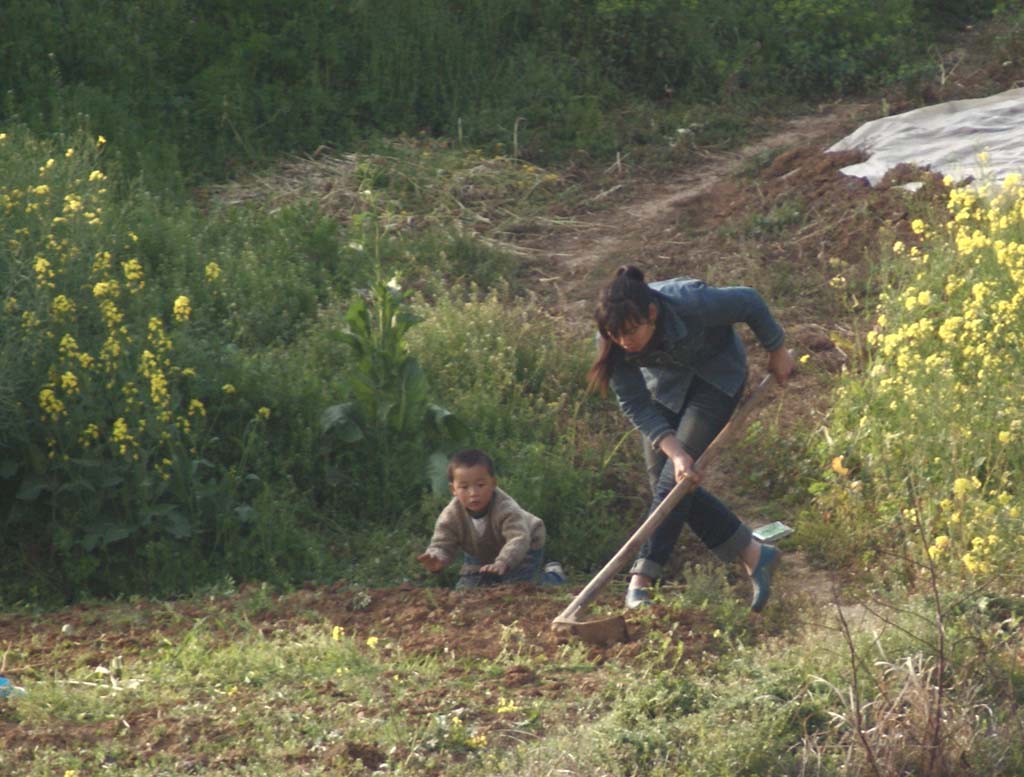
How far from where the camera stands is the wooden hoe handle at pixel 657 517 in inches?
226

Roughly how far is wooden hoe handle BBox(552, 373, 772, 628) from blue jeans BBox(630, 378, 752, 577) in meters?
0.14

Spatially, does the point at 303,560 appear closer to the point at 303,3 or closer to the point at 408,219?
the point at 408,219

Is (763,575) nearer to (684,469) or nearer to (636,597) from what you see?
(636,597)

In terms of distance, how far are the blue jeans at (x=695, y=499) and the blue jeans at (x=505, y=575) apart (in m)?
0.67

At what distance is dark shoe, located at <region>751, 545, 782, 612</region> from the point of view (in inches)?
240

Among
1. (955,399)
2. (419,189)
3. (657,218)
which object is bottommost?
(955,399)

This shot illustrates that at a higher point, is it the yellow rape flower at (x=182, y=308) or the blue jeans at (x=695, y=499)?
the yellow rape flower at (x=182, y=308)

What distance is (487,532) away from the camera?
6738mm

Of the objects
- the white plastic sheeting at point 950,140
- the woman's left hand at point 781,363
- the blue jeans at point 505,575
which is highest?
the woman's left hand at point 781,363

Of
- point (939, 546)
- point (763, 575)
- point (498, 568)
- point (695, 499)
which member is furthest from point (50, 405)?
point (939, 546)

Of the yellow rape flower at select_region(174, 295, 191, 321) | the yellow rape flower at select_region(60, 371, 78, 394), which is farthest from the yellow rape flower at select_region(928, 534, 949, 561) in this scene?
the yellow rape flower at select_region(60, 371, 78, 394)

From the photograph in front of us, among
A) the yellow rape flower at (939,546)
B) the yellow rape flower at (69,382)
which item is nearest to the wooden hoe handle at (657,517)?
the yellow rape flower at (939,546)

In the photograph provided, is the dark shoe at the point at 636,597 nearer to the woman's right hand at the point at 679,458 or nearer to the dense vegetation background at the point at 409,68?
the woman's right hand at the point at 679,458

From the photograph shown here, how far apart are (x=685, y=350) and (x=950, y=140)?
5621mm
